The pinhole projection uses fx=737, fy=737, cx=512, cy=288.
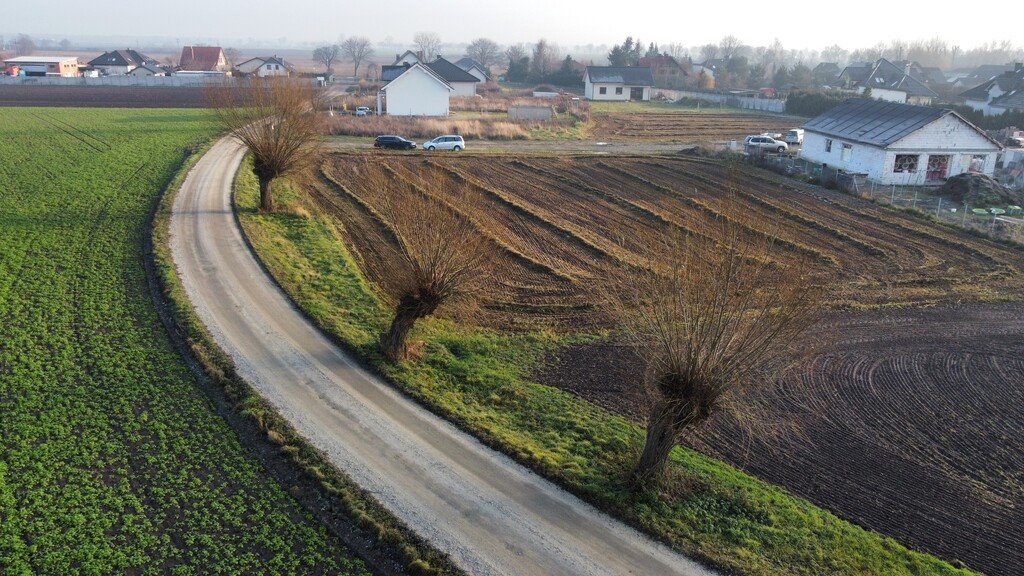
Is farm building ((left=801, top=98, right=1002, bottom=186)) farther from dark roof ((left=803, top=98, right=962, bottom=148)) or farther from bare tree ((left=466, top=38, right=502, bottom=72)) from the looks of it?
bare tree ((left=466, top=38, right=502, bottom=72))

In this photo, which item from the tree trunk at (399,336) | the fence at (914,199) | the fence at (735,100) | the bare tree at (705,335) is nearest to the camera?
the bare tree at (705,335)

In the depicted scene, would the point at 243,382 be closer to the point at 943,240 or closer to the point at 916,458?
the point at 916,458

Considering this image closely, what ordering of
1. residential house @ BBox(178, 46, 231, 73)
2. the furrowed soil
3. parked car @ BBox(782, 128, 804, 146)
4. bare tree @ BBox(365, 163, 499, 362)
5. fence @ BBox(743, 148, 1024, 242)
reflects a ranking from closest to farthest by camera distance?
the furrowed soil, bare tree @ BBox(365, 163, 499, 362), fence @ BBox(743, 148, 1024, 242), parked car @ BBox(782, 128, 804, 146), residential house @ BBox(178, 46, 231, 73)

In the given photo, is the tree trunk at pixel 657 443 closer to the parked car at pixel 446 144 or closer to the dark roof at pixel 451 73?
the parked car at pixel 446 144

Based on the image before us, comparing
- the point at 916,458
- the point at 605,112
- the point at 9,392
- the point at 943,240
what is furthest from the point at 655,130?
the point at 9,392

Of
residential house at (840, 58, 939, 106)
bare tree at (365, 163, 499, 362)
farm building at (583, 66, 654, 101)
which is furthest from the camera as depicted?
farm building at (583, 66, 654, 101)

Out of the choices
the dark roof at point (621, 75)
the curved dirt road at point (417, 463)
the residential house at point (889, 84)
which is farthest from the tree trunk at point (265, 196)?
the residential house at point (889, 84)

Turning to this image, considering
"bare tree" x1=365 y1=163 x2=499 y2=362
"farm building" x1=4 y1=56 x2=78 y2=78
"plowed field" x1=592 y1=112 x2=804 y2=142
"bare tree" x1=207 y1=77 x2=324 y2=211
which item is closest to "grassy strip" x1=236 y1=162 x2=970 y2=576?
"bare tree" x1=365 y1=163 x2=499 y2=362
